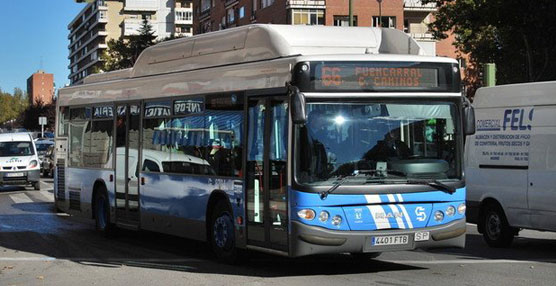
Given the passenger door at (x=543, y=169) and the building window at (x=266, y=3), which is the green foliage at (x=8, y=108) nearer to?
the building window at (x=266, y=3)

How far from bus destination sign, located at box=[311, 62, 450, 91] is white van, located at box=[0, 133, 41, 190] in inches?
939

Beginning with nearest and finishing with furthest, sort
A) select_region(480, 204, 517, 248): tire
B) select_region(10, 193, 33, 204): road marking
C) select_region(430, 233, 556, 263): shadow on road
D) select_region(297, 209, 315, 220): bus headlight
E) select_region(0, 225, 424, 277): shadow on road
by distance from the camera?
select_region(297, 209, 315, 220): bus headlight < select_region(0, 225, 424, 277): shadow on road < select_region(430, 233, 556, 263): shadow on road < select_region(480, 204, 517, 248): tire < select_region(10, 193, 33, 204): road marking

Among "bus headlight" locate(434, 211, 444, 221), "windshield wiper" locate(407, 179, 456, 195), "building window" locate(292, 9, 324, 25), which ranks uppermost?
"building window" locate(292, 9, 324, 25)

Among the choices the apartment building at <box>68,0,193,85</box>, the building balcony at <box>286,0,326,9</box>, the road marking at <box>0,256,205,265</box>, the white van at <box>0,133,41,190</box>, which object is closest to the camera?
the road marking at <box>0,256,205,265</box>

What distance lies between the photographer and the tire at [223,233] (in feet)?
38.0

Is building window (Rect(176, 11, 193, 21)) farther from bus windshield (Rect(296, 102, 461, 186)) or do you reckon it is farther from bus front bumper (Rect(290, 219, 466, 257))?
bus front bumper (Rect(290, 219, 466, 257))

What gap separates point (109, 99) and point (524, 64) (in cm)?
4148

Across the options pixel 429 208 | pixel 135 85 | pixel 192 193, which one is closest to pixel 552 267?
pixel 429 208

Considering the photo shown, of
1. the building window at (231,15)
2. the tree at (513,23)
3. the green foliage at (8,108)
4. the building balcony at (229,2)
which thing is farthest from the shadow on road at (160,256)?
the green foliage at (8,108)

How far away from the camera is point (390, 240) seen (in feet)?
33.4

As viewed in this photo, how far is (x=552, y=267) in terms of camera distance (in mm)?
11586

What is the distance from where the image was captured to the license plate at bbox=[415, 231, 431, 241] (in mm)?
10305

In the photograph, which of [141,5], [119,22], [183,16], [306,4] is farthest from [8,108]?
[306,4]

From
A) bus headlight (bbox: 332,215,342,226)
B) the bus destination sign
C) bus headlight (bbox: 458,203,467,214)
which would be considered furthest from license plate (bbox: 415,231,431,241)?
the bus destination sign
